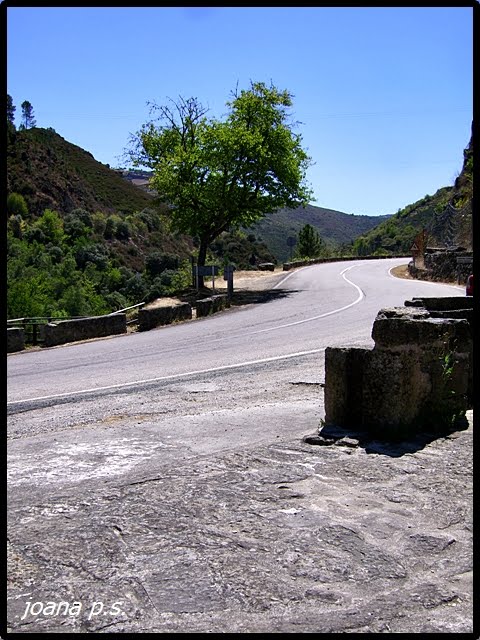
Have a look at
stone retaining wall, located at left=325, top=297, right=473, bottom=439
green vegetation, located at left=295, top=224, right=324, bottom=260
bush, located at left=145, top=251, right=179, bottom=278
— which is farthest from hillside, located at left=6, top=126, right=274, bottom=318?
stone retaining wall, located at left=325, top=297, right=473, bottom=439

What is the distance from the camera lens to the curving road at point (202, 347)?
11617mm

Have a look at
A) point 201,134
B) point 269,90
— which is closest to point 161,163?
point 201,134

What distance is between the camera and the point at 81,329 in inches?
774

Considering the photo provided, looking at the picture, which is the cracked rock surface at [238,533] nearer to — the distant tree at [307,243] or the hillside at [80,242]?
the hillside at [80,242]

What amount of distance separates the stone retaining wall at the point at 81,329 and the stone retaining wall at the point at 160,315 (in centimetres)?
62

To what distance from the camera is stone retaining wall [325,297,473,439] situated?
6.02m

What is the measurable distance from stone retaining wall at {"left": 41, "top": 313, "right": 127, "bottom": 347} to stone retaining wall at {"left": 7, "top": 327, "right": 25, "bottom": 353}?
861 millimetres

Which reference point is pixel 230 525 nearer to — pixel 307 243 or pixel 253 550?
pixel 253 550

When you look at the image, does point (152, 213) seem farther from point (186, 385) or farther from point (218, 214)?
point (186, 385)

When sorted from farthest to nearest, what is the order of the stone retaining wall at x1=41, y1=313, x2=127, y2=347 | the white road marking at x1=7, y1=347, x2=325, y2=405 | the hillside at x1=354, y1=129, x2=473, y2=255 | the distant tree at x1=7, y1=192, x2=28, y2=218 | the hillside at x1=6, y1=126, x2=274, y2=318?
1. the distant tree at x1=7, y1=192, x2=28, y2=218
2. the hillside at x1=6, y1=126, x2=274, y2=318
3. the hillside at x1=354, y1=129, x2=473, y2=255
4. the stone retaining wall at x1=41, y1=313, x2=127, y2=347
5. the white road marking at x1=7, y1=347, x2=325, y2=405

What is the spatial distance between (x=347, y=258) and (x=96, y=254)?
32.7 metres

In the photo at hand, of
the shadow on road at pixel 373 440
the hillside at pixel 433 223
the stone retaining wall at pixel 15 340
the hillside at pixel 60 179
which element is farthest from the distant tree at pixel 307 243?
the shadow on road at pixel 373 440

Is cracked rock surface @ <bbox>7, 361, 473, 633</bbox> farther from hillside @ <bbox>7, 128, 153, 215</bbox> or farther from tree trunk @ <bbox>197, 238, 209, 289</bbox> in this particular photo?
hillside @ <bbox>7, 128, 153, 215</bbox>

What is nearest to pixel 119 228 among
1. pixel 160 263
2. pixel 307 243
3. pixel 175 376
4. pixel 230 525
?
pixel 160 263
